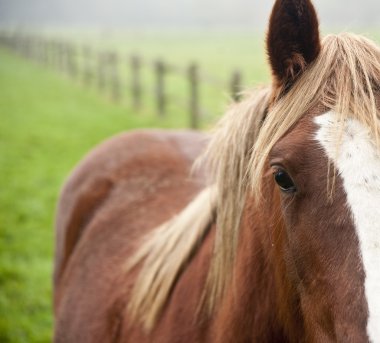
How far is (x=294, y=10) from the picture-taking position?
4.58 feet

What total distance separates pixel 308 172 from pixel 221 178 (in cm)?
54

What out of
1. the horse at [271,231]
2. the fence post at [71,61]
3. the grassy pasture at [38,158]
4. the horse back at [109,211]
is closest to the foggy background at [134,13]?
the fence post at [71,61]

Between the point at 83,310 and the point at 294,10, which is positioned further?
the point at 83,310

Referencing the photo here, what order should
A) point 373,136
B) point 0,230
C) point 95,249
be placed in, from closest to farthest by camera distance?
point 373,136 → point 95,249 → point 0,230

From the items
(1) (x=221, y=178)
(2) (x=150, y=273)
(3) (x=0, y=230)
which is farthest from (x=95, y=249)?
(3) (x=0, y=230)

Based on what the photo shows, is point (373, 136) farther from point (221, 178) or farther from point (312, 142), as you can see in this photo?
Result: point (221, 178)

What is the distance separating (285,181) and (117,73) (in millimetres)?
16185

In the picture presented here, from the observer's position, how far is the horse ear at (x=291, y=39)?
140 centimetres

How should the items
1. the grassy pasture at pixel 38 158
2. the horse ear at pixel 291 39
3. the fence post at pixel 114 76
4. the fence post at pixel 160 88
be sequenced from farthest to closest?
the fence post at pixel 114 76, the fence post at pixel 160 88, the grassy pasture at pixel 38 158, the horse ear at pixel 291 39

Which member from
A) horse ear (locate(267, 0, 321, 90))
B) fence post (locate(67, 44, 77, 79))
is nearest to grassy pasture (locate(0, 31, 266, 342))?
horse ear (locate(267, 0, 321, 90))

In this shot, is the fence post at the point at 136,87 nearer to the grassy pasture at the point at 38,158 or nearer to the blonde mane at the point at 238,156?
the grassy pasture at the point at 38,158

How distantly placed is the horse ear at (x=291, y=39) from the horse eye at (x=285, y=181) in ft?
1.07

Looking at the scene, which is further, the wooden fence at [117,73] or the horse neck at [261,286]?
the wooden fence at [117,73]

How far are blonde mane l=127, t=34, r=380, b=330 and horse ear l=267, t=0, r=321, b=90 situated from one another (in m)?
0.04
